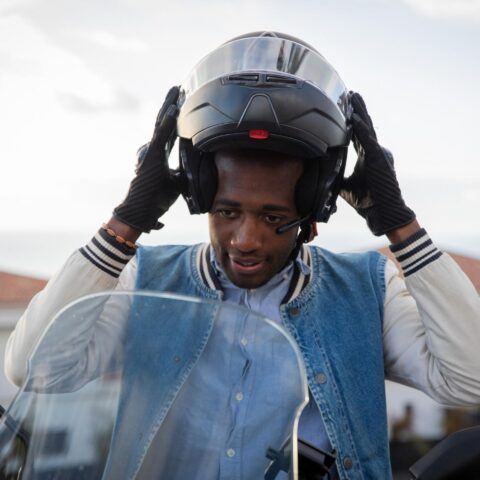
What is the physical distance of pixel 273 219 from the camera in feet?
6.51

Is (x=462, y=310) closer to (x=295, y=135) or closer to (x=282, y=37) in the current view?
(x=295, y=135)

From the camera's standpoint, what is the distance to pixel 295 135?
1896 mm

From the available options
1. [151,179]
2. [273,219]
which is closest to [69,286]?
[151,179]

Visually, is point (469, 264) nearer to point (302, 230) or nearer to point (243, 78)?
point (302, 230)

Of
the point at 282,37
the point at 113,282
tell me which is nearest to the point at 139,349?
the point at 113,282

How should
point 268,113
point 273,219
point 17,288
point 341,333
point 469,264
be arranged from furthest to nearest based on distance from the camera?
1. point 17,288
2. point 469,264
3. point 341,333
4. point 273,219
5. point 268,113

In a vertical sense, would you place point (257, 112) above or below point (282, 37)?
below

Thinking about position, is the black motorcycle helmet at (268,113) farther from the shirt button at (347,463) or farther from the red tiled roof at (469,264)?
the red tiled roof at (469,264)

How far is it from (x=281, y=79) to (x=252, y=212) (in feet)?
1.14

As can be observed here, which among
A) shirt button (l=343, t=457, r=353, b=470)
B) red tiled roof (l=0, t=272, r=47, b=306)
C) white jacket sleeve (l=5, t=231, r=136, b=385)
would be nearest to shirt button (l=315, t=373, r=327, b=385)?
shirt button (l=343, t=457, r=353, b=470)

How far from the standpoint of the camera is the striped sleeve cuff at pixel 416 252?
2049mm

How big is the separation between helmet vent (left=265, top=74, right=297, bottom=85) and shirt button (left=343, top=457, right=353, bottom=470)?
0.98 meters

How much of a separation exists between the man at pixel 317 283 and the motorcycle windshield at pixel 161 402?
0.63 metres

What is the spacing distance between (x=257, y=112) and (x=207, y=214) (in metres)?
0.34
